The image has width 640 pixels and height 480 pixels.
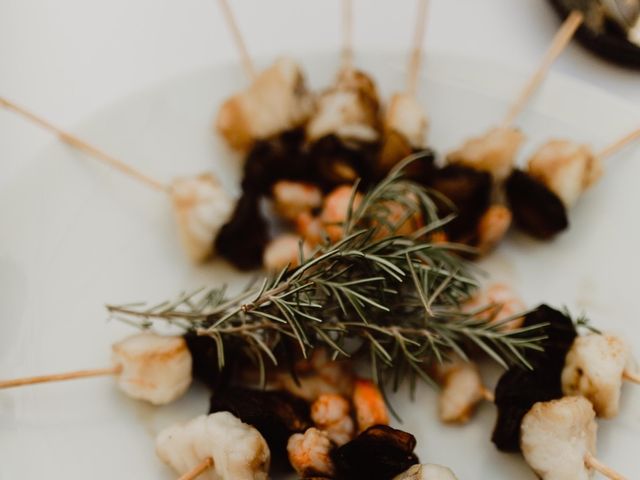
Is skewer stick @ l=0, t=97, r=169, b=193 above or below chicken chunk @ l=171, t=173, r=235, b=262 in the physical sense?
above

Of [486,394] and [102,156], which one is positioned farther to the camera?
[102,156]

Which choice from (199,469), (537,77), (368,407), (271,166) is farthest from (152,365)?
(537,77)

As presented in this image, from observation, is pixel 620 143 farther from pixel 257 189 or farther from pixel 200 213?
pixel 200 213

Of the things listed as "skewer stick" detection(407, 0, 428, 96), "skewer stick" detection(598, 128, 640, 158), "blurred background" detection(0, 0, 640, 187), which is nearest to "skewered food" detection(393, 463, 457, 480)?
"skewer stick" detection(598, 128, 640, 158)

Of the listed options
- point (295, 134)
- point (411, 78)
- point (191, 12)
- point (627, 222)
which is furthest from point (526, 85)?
point (191, 12)

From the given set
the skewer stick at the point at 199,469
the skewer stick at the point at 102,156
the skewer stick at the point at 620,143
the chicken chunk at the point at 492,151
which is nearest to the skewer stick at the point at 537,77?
the chicken chunk at the point at 492,151

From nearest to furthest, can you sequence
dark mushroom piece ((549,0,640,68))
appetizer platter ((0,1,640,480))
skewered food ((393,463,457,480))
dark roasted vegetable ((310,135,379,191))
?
skewered food ((393,463,457,480)), appetizer platter ((0,1,640,480)), dark roasted vegetable ((310,135,379,191)), dark mushroom piece ((549,0,640,68))

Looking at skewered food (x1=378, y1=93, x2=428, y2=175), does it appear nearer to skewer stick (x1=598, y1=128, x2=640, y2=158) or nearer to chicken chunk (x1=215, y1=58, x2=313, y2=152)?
chicken chunk (x1=215, y1=58, x2=313, y2=152)
